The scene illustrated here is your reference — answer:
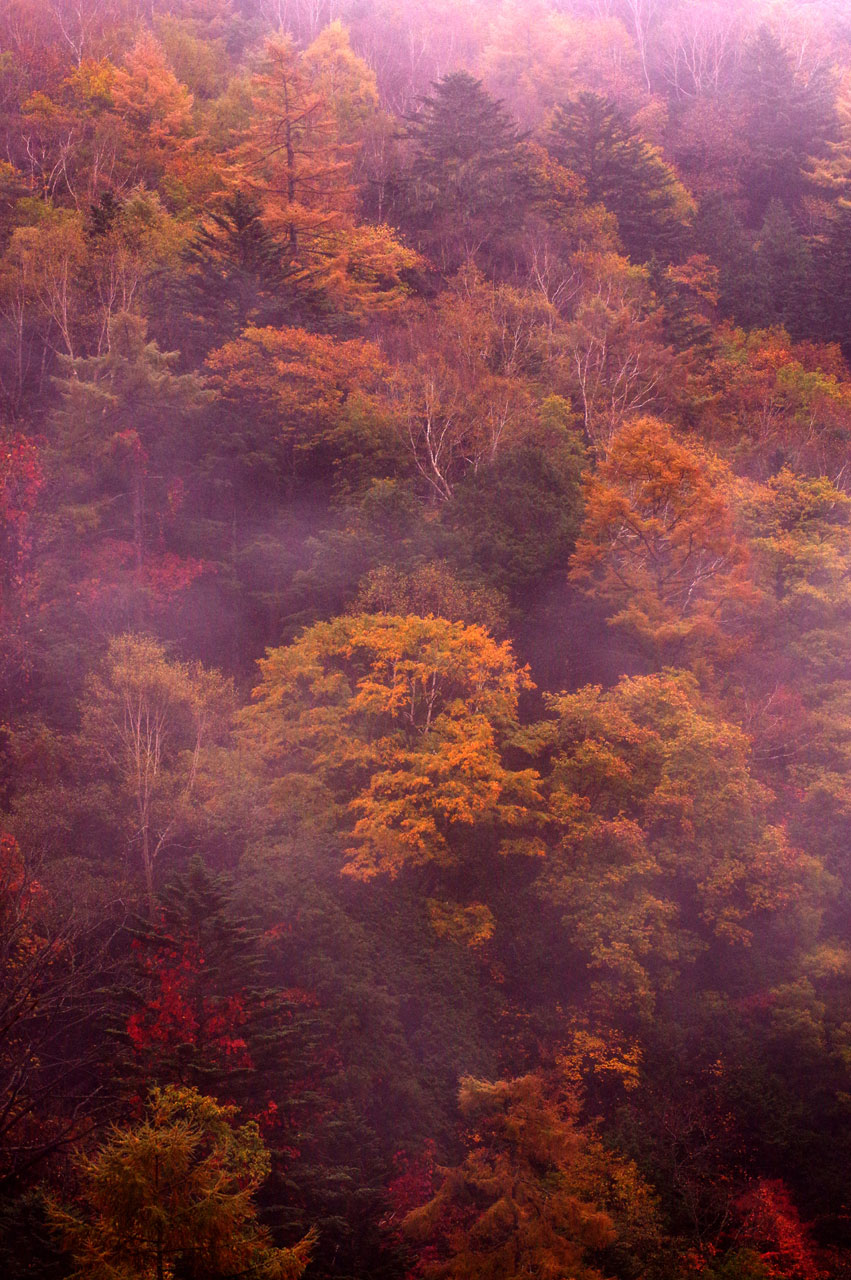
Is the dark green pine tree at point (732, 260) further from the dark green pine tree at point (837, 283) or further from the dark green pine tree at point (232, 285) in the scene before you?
the dark green pine tree at point (232, 285)

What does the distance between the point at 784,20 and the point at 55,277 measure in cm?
5953

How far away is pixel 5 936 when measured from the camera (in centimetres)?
1841

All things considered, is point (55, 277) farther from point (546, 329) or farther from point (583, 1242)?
point (583, 1242)

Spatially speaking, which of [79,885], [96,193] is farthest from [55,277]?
[79,885]

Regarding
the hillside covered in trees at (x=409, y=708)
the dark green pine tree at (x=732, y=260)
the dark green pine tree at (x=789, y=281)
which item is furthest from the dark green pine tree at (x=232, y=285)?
the dark green pine tree at (x=789, y=281)

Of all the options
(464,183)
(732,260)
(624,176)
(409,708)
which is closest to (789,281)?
(732,260)

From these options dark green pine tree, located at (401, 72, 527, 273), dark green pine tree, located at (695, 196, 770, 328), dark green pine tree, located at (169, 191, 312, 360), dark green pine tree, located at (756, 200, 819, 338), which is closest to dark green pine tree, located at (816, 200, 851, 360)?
dark green pine tree, located at (756, 200, 819, 338)

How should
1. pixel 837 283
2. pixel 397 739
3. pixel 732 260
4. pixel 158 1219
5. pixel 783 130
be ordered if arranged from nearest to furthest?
pixel 158 1219 → pixel 397 739 → pixel 837 283 → pixel 732 260 → pixel 783 130

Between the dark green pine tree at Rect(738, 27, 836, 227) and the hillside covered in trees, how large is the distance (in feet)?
35.7

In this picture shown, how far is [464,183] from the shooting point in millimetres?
49156

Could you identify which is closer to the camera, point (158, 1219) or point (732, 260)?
point (158, 1219)

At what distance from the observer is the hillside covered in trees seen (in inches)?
756

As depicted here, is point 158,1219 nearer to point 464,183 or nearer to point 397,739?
point 397,739

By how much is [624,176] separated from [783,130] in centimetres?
1491
